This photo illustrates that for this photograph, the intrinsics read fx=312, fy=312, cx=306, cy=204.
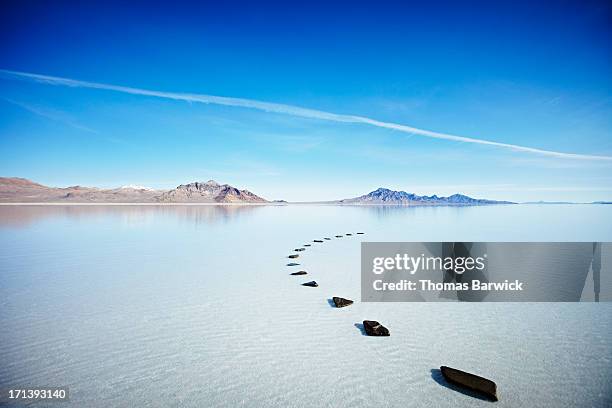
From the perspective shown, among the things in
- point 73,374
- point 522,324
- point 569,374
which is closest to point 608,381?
point 569,374

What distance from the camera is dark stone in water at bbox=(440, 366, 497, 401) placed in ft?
15.3

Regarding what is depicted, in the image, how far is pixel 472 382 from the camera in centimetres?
481

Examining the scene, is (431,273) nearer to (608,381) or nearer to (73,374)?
(608,381)

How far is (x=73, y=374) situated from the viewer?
520cm

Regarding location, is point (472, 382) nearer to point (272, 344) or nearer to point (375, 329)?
point (375, 329)

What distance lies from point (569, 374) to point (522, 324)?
7.02 ft

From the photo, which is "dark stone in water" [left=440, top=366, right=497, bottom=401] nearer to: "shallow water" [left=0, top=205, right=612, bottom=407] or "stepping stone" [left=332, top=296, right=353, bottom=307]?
"shallow water" [left=0, top=205, right=612, bottom=407]

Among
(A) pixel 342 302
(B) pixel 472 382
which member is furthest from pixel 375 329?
(B) pixel 472 382

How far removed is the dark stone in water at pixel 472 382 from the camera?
4.65m

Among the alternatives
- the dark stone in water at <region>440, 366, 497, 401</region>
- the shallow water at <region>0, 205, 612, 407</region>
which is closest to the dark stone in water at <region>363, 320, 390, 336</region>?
the shallow water at <region>0, 205, 612, 407</region>

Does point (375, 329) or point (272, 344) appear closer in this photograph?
point (272, 344)

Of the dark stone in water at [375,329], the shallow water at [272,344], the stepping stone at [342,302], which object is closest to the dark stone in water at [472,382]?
the shallow water at [272,344]

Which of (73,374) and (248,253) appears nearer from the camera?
(73,374)

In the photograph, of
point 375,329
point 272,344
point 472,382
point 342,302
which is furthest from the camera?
point 342,302
